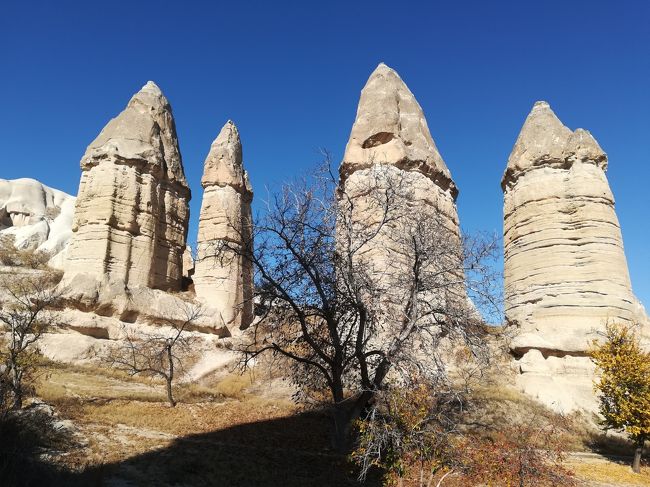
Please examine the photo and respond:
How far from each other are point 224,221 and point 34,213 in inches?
1388

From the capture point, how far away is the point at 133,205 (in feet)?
71.3

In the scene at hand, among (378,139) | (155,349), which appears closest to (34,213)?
(155,349)

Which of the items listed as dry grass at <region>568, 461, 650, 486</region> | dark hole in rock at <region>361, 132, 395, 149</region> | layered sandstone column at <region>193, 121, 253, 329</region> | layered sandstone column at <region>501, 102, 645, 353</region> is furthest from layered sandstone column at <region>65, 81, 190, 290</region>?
dry grass at <region>568, 461, 650, 486</region>

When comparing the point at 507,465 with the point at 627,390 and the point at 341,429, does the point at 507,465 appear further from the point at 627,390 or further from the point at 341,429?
the point at 627,390

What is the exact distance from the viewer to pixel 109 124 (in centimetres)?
2400

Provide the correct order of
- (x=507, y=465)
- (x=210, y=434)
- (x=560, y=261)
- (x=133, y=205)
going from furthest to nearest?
(x=133, y=205) < (x=560, y=261) < (x=210, y=434) < (x=507, y=465)

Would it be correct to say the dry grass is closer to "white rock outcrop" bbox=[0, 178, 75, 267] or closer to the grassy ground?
the grassy ground

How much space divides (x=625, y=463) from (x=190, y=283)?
66.9ft

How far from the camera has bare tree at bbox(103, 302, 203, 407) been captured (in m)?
16.9

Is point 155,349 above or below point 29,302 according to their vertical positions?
below

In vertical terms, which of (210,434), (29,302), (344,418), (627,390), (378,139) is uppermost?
(378,139)

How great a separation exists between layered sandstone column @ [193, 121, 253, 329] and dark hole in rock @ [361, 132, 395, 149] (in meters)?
7.91

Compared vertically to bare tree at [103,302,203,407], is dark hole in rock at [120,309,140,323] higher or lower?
higher

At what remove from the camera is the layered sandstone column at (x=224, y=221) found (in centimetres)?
2325
